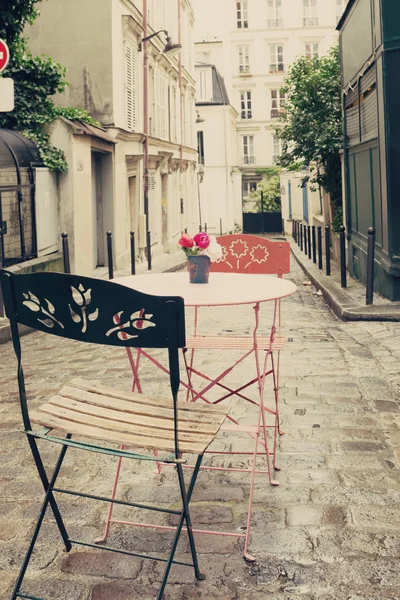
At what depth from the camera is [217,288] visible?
410 centimetres

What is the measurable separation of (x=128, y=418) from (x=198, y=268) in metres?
1.37

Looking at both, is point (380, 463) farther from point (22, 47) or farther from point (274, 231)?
point (274, 231)

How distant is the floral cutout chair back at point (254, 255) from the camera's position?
5.03 m

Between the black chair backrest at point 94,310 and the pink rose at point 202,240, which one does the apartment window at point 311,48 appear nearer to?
the pink rose at point 202,240

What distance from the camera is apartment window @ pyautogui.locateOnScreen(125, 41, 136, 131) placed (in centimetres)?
2128

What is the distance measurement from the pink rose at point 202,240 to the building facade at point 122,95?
12.1 meters

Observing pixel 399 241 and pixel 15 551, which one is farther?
pixel 399 241

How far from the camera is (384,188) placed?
10.3 meters

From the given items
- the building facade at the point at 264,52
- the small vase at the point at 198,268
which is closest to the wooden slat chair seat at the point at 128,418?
the small vase at the point at 198,268

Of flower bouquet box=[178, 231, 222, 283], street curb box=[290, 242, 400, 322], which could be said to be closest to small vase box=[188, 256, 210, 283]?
flower bouquet box=[178, 231, 222, 283]

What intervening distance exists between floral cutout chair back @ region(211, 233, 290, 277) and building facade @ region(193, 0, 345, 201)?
1935 inches

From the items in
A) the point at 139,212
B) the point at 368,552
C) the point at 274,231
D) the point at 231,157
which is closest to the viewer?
the point at 368,552

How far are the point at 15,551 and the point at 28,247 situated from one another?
11.0 m

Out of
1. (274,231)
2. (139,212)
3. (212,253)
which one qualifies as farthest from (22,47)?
(274,231)
